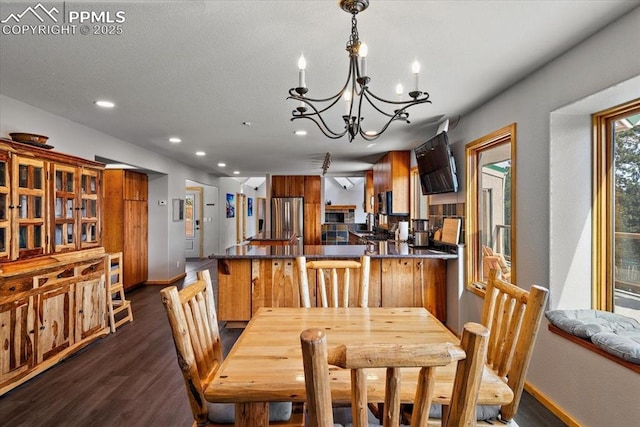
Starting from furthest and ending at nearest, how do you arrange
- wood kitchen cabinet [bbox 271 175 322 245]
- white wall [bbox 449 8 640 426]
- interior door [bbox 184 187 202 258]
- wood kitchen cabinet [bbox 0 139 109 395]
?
interior door [bbox 184 187 202 258], wood kitchen cabinet [bbox 271 175 322 245], wood kitchen cabinet [bbox 0 139 109 395], white wall [bbox 449 8 640 426]

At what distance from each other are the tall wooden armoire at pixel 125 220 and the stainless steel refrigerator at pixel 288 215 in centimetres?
347

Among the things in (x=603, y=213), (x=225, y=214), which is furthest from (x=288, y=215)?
(x=603, y=213)

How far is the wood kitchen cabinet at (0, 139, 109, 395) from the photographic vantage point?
251 centimetres

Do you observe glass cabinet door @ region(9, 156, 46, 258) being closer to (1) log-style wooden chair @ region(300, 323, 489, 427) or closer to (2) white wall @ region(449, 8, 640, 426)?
(1) log-style wooden chair @ region(300, 323, 489, 427)

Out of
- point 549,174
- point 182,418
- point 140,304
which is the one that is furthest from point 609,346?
point 140,304

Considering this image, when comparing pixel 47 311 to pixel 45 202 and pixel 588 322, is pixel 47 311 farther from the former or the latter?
pixel 588 322

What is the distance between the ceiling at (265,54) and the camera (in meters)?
1.68

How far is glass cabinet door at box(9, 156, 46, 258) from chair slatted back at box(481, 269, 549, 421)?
3293 mm

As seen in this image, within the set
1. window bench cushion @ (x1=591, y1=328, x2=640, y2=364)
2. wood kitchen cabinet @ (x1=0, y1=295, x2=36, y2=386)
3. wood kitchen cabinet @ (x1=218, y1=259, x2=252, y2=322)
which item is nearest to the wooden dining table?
window bench cushion @ (x1=591, y1=328, x2=640, y2=364)

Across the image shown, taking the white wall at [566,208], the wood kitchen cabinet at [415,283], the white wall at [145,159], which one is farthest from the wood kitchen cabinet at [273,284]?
the white wall at [145,159]

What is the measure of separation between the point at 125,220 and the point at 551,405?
5.80 meters

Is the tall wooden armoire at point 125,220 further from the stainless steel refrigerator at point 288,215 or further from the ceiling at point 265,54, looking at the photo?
the stainless steel refrigerator at point 288,215

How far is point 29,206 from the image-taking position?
280 cm

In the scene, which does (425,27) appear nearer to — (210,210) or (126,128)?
(126,128)
